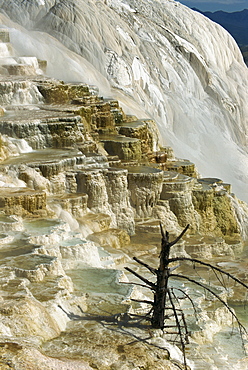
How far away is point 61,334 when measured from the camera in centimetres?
549

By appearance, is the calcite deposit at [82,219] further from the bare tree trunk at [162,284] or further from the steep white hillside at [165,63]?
the steep white hillside at [165,63]

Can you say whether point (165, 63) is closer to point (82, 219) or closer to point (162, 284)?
point (82, 219)

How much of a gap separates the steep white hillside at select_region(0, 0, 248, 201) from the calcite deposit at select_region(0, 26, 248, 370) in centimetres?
351

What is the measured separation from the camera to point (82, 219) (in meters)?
11.3

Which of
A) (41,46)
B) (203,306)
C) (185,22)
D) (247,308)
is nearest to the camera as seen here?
(203,306)

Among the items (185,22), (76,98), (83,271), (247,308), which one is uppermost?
(185,22)

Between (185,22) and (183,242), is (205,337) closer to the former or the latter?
(183,242)

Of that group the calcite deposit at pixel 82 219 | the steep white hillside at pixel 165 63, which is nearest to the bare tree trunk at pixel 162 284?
the calcite deposit at pixel 82 219

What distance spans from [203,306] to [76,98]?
8.47 metres

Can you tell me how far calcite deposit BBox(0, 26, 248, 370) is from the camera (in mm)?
5223

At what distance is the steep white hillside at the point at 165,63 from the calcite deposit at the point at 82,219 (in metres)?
3.51

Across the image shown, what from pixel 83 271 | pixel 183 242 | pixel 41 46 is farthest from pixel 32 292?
pixel 41 46

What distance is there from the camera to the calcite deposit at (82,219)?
206 inches

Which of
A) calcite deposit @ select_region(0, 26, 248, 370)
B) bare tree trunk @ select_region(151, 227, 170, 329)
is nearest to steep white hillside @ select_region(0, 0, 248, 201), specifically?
calcite deposit @ select_region(0, 26, 248, 370)
